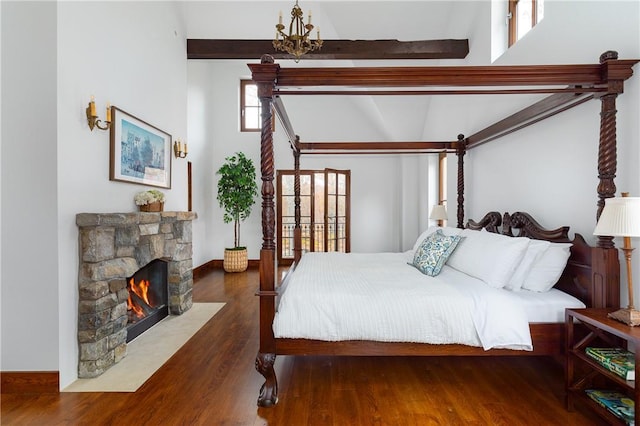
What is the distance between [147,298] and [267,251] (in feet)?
6.71

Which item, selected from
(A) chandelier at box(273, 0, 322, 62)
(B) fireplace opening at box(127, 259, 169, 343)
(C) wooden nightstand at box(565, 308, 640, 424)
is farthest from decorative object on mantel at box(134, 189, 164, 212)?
(C) wooden nightstand at box(565, 308, 640, 424)

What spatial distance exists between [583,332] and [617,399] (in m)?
0.41

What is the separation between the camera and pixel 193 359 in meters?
2.73

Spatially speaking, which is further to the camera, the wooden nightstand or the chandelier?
the chandelier

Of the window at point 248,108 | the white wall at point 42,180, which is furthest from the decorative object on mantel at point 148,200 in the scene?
the window at point 248,108

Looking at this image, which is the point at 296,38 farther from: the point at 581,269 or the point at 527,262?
the point at 581,269

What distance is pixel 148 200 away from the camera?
3.24m

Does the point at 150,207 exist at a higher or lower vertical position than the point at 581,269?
higher

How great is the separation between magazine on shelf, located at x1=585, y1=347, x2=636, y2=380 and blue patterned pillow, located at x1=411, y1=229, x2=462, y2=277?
111cm

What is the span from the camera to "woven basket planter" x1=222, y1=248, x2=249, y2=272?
6.37 metres

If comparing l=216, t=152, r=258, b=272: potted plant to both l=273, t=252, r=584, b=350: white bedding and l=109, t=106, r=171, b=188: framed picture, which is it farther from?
l=273, t=252, r=584, b=350: white bedding

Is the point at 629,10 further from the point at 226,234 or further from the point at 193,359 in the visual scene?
the point at 226,234

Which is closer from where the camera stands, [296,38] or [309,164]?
[296,38]

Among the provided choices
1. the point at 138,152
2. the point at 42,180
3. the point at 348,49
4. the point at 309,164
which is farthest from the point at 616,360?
the point at 309,164
